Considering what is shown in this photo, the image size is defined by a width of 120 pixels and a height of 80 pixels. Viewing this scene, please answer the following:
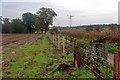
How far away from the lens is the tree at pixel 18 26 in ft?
299

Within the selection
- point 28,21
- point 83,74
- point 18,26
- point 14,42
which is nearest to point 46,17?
point 28,21

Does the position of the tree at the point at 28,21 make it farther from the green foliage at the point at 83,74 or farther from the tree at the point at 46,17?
the green foliage at the point at 83,74

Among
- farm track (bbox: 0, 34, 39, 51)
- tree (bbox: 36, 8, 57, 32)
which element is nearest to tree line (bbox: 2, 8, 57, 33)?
tree (bbox: 36, 8, 57, 32)

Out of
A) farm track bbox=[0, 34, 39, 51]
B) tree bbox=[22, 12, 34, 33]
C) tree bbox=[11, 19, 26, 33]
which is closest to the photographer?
farm track bbox=[0, 34, 39, 51]

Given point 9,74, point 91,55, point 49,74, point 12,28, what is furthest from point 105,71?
point 12,28

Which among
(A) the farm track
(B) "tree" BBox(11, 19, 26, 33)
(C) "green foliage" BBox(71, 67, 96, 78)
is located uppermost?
(B) "tree" BBox(11, 19, 26, 33)

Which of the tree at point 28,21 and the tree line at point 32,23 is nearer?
the tree line at point 32,23

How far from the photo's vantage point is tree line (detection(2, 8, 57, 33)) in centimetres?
9216

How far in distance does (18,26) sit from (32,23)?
6.89 metres

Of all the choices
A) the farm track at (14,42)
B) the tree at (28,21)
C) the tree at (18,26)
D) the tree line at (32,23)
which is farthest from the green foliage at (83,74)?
the tree at (28,21)

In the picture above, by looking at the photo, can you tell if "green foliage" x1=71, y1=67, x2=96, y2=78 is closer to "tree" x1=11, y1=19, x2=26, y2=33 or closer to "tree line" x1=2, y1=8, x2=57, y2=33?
"tree line" x1=2, y1=8, x2=57, y2=33

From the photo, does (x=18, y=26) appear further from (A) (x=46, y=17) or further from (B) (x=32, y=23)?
(A) (x=46, y=17)

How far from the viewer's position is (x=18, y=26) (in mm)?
91375

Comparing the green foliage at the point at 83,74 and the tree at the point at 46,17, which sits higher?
the tree at the point at 46,17
